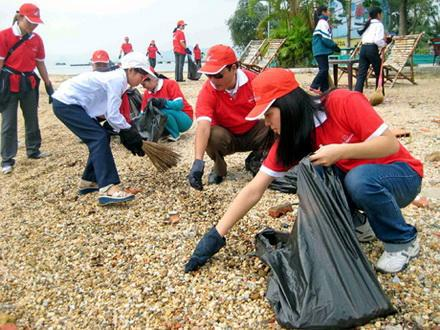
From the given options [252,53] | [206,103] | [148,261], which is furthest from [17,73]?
[252,53]

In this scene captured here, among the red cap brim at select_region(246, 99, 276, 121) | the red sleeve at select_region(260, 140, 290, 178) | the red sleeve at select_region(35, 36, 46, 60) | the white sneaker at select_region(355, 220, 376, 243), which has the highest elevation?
the red sleeve at select_region(35, 36, 46, 60)

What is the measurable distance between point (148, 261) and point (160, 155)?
1.53m

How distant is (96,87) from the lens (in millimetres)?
3283

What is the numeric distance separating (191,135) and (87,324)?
3.91 m

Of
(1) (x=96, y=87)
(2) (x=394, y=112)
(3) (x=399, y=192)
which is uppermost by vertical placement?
(1) (x=96, y=87)

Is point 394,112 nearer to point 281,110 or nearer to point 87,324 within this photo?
point 281,110

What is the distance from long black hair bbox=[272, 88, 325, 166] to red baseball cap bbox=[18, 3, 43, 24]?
11.6 ft

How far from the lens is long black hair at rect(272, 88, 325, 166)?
1.80 meters

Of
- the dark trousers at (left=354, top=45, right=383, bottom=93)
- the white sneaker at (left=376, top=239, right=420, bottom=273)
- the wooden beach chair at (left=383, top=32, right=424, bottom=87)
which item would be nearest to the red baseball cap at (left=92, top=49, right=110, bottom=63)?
the dark trousers at (left=354, top=45, right=383, bottom=93)

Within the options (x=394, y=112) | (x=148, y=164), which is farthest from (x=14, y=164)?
(x=394, y=112)

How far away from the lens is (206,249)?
6.99ft

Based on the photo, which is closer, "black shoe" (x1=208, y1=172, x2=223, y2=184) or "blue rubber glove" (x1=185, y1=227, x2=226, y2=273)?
"blue rubber glove" (x1=185, y1=227, x2=226, y2=273)

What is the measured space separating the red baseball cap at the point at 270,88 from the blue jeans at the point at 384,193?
50 cm

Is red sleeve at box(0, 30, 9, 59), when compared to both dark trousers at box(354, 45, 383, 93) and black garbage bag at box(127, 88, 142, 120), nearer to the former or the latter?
black garbage bag at box(127, 88, 142, 120)
